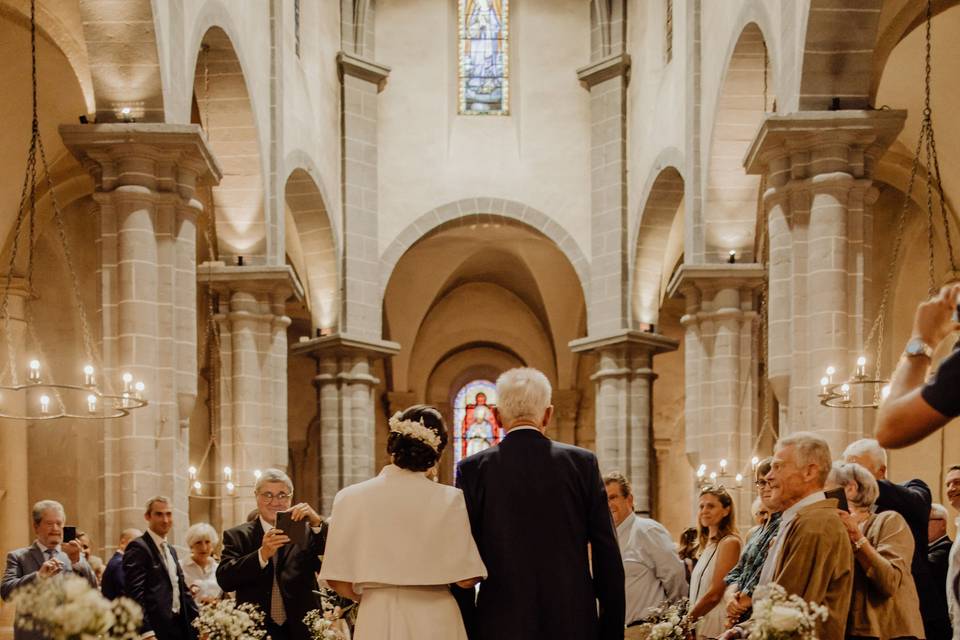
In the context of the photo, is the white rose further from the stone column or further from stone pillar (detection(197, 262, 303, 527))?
Result: stone pillar (detection(197, 262, 303, 527))

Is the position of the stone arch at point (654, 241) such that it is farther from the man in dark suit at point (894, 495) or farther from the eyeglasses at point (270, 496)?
the eyeglasses at point (270, 496)

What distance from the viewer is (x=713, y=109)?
1745 centimetres

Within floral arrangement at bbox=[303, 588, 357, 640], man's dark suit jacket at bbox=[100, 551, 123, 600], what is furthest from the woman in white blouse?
floral arrangement at bbox=[303, 588, 357, 640]

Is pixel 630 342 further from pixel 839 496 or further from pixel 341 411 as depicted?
pixel 839 496

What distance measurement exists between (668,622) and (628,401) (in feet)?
55.4

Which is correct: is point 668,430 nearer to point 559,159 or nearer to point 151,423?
point 559,159

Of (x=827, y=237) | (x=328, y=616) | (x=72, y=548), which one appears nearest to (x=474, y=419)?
(x=827, y=237)

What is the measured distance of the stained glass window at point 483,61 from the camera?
1009 inches

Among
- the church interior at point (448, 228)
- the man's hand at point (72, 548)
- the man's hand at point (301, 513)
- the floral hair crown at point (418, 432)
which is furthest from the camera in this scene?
the church interior at point (448, 228)

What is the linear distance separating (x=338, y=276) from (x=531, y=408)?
18.2 metres

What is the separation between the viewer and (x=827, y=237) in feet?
40.4

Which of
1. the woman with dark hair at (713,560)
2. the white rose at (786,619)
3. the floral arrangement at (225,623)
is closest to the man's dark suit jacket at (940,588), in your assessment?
the woman with dark hair at (713,560)

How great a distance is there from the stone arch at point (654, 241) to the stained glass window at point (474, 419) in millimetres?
8789

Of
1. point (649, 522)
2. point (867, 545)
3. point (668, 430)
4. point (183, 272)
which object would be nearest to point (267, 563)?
point (649, 522)
